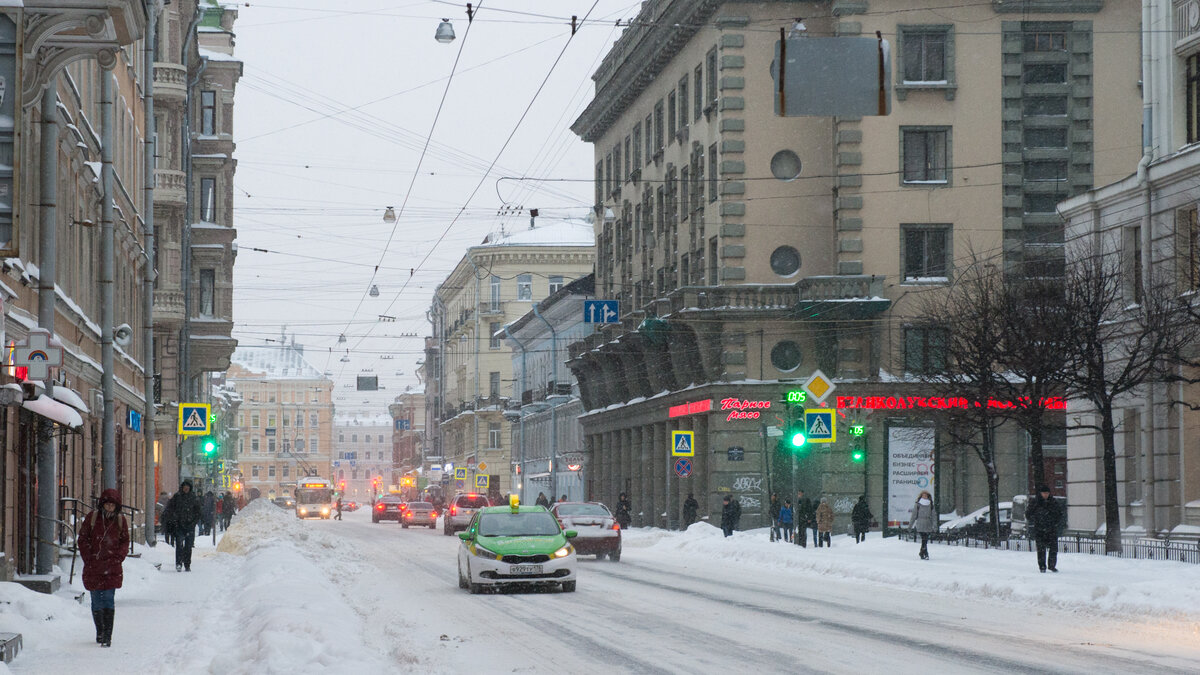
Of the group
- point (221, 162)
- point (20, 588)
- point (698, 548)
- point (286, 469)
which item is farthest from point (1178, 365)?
point (286, 469)

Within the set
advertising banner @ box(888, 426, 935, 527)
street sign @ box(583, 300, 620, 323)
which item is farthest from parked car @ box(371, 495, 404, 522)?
advertising banner @ box(888, 426, 935, 527)

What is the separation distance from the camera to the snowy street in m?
14.5

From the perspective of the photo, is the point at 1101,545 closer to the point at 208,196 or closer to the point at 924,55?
the point at 924,55

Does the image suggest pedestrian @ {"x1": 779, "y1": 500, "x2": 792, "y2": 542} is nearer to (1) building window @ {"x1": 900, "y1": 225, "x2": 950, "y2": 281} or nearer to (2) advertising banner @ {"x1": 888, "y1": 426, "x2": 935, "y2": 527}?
(2) advertising banner @ {"x1": 888, "y1": 426, "x2": 935, "y2": 527}

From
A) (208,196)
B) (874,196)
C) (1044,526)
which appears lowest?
(1044,526)

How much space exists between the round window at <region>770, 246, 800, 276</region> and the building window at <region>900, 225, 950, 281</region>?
3523 mm

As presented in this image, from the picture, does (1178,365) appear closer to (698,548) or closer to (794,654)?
(698,548)

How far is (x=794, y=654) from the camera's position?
50.5ft

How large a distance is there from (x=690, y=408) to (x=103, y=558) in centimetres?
4179

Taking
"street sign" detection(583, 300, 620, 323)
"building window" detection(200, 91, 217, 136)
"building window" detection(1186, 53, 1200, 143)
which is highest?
"building window" detection(200, 91, 217, 136)

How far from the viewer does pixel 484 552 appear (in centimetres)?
2522

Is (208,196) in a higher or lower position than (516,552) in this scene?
higher

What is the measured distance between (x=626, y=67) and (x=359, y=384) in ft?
182

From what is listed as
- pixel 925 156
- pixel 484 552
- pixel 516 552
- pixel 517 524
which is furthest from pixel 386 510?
pixel 516 552
